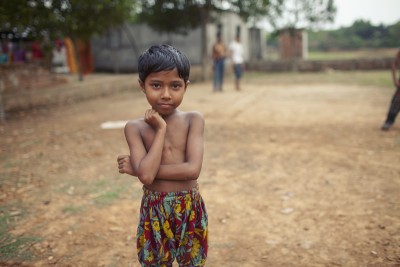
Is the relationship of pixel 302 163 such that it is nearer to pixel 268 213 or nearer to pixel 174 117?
pixel 268 213

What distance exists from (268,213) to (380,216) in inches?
37.5

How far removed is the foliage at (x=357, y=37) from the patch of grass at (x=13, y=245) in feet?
81.2

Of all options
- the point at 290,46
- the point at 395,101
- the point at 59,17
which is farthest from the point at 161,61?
the point at 290,46

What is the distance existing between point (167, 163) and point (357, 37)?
2777 centimetres

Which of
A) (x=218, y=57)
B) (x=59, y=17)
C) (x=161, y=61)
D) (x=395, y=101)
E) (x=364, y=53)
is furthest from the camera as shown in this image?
(x=364, y=53)

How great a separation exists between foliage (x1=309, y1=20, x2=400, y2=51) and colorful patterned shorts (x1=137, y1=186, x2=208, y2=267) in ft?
80.9

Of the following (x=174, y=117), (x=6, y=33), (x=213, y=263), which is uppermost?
(x=6, y=33)

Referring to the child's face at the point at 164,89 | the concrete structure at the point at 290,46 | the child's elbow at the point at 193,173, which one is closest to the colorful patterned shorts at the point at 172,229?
the child's elbow at the point at 193,173

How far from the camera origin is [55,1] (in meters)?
8.82

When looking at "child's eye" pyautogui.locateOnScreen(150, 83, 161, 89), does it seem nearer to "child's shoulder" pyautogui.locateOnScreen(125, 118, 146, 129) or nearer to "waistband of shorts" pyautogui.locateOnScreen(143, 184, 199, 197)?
"child's shoulder" pyautogui.locateOnScreen(125, 118, 146, 129)

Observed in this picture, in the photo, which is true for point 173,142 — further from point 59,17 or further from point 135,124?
point 59,17

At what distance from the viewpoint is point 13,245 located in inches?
104

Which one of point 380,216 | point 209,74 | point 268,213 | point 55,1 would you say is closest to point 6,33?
point 55,1

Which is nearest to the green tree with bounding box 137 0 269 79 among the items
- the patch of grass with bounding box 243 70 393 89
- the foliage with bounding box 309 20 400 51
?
the patch of grass with bounding box 243 70 393 89
